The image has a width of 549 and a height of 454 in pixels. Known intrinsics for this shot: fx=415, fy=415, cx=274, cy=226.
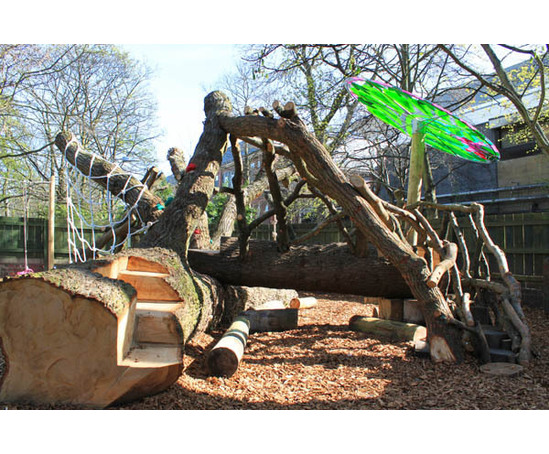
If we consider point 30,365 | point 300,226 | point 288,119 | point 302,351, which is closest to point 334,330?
point 302,351

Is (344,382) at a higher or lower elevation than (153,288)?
lower

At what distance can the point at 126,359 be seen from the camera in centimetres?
280

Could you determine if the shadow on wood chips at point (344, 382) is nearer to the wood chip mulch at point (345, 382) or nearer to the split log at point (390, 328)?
the wood chip mulch at point (345, 382)

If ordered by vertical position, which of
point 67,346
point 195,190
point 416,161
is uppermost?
point 416,161

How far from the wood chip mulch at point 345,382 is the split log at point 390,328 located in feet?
0.70

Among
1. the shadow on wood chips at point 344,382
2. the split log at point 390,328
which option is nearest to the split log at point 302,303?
the split log at point 390,328

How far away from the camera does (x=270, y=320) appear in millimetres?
5223

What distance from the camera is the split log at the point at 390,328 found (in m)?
4.47

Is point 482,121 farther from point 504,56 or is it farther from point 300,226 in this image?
point 300,226

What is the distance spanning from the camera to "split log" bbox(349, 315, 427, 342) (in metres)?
4.47

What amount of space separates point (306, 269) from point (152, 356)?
2.62 metres

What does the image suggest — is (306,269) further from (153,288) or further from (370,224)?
(153,288)

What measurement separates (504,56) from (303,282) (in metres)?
6.56

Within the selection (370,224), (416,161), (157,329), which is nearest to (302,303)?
(416,161)
